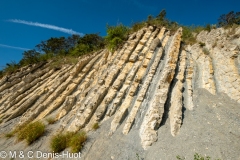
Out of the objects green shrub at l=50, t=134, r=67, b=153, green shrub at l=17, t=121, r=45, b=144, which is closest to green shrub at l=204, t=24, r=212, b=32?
green shrub at l=50, t=134, r=67, b=153

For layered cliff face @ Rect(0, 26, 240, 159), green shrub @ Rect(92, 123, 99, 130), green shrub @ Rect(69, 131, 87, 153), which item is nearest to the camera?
green shrub @ Rect(69, 131, 87, 153)

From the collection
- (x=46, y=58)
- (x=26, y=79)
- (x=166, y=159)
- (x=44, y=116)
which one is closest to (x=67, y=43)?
(x=46, y=58)

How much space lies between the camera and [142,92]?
7012 mm

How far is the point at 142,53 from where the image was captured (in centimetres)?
898

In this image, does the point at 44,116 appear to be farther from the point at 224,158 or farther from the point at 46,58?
the point at 46,58

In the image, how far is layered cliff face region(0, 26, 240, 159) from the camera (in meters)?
5.86

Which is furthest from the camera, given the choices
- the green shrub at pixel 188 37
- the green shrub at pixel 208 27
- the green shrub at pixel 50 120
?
the green shrub at pixel 208 27

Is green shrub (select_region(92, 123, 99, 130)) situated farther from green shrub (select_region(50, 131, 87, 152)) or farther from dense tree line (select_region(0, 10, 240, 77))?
dense tree line (select_region(0, 10, 240, 77))

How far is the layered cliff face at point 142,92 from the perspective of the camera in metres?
5.86

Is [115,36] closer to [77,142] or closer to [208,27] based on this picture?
[208,27]

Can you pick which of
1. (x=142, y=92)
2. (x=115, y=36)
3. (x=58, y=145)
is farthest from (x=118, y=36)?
(x=58, y=145)

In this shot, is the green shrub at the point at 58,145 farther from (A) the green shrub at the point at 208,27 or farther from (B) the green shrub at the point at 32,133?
(A) the green shrub at the point at 208,27

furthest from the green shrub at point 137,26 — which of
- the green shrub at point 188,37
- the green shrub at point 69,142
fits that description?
the green shrub at point 69,142

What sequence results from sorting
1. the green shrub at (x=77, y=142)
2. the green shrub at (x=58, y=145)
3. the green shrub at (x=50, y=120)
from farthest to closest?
the green shrub at (x=50, y=120)
the green shrub at (x=58, y=145)
the green shrub at (x=77, y=142)
